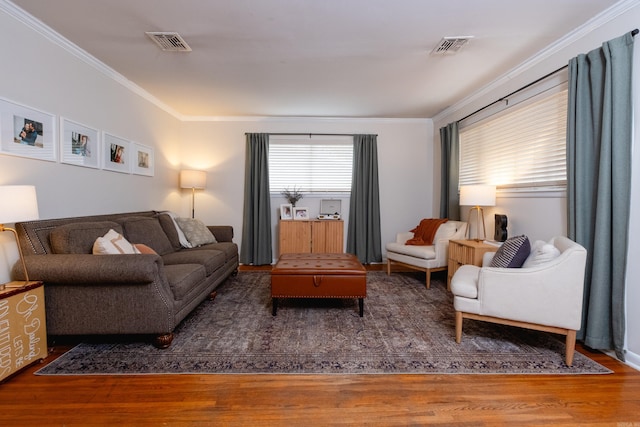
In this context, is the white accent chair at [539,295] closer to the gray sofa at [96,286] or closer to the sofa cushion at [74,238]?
the gray sofa at [96,286]

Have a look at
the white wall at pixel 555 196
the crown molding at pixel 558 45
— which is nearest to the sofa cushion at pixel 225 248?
the white wall at pixel 555 196

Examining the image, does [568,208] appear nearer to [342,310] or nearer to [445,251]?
[445,251]

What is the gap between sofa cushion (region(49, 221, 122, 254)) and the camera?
228 centimetres

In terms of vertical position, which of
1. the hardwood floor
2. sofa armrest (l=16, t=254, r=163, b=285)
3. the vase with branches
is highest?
the vase with branches

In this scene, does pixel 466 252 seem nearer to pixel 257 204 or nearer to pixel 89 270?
pixel 257 204

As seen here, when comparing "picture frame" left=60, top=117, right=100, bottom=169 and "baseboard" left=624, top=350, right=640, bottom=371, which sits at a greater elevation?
"picture frame" left=60, top=117, right=100, bottom=169

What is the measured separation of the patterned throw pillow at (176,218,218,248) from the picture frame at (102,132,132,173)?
90 cm

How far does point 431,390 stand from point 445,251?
238 centimetres

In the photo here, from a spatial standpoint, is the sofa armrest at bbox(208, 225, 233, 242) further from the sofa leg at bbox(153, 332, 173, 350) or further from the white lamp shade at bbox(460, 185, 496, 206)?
the white lamp shade at bbox(460, 185, 496, 206)

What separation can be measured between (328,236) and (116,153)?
9.85 feet

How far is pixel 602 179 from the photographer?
2111 millimetres

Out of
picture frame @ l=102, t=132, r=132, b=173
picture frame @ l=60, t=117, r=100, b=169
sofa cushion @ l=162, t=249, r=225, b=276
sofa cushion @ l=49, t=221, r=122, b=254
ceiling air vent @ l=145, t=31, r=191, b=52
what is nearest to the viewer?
sofa cushion @ l=49, t=221, r=122, b=254

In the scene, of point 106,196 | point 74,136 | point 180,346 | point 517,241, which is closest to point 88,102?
point 74,136

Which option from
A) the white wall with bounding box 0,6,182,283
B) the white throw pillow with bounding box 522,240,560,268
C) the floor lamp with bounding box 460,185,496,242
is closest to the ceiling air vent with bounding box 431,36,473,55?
the floor lamp with bounding box 460,185,496,242
